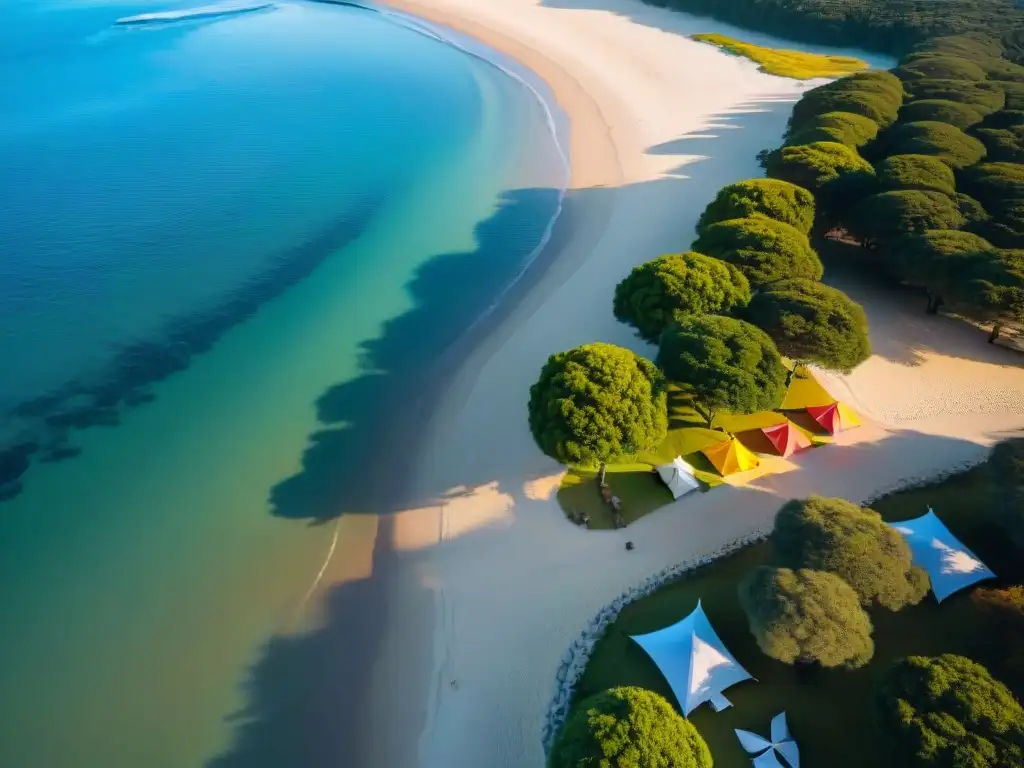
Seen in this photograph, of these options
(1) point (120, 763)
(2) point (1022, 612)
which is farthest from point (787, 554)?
(1) point (120, 763)

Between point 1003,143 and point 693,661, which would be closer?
point 693,661

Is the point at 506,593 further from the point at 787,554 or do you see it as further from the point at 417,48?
the point at 417,48

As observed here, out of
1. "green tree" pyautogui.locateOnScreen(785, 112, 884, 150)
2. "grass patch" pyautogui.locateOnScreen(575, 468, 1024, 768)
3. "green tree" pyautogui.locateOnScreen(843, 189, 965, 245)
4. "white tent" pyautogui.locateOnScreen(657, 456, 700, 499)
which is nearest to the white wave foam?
"green tree" pyautogui.locateOnScreen(785, 112, 884, 150)

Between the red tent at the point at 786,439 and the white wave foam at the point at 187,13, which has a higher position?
the white wave foam at the point at 187,13

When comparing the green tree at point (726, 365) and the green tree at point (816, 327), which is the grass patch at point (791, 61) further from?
the green tree at point (726, 365)

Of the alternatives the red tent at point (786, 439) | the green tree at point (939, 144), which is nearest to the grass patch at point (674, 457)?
the red tent at point (786, 439)

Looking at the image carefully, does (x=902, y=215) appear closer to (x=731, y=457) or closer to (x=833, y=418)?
(x=833, y=418)

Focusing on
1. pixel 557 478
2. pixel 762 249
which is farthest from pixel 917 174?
pixel 557 478
